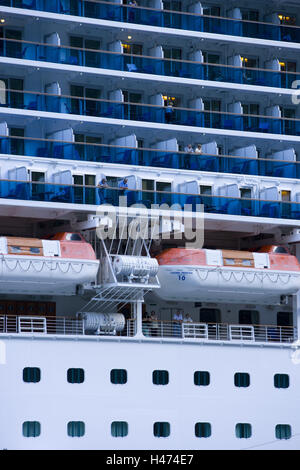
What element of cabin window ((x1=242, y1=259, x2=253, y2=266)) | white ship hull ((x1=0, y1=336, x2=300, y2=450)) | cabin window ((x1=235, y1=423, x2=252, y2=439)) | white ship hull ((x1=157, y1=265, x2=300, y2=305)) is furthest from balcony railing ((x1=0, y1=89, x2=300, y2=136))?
cabin window ((x1=235, y1=423, x2=252, y2=439))

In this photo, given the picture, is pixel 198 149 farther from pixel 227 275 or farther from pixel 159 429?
pixel 159 429

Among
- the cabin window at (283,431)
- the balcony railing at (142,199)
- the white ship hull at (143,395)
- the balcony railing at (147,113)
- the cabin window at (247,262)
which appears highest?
the balcony railing at (147,113)

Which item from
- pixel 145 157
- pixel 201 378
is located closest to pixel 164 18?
pixel 145 157

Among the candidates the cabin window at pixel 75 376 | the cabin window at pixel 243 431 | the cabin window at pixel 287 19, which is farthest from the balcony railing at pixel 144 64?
the cabin window at pixel 243 431

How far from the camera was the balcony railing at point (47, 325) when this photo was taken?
36156mm

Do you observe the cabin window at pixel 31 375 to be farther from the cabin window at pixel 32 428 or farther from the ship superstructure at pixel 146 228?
the cabin window at pixel 32 428

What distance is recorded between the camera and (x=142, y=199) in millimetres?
37562

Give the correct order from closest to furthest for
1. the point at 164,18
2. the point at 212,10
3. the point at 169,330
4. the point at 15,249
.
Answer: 1. the point at 15,249
2. the point at 169,330
3. the point at 164,18
4. the point at 212,10

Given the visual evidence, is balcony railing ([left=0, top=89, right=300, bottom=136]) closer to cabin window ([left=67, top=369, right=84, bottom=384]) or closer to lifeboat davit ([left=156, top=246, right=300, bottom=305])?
lifeboat davit ([left=156, top=246, right=300, bottom=305])

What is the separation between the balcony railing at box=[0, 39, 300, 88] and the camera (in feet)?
125

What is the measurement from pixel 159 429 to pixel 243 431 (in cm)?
271

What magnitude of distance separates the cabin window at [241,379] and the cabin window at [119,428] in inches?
149

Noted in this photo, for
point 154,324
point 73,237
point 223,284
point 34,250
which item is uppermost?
point 73,237

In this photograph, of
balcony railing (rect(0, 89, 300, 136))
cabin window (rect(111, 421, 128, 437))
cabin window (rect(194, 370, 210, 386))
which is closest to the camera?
cabin window (rect(111, 421, 128, 437))
